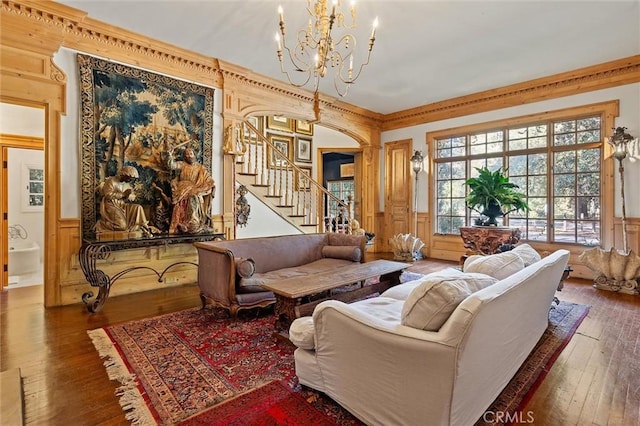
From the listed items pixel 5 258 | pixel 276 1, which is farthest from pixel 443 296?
pixel 5 258

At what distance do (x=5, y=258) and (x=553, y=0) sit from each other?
7589 millimetres

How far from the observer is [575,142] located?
5.30m

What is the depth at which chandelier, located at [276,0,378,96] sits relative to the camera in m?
2.85

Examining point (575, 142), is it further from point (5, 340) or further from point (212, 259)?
point (5, 340)

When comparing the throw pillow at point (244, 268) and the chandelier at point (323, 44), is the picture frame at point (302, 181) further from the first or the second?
the throw pillow at point (244, 268)

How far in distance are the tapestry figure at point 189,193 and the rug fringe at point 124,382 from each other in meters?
1.69

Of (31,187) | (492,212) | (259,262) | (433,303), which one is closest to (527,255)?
(433,303)

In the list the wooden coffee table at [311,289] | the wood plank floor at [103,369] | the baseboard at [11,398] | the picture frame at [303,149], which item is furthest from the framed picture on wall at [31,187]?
the wooden coffee table at [311,289]

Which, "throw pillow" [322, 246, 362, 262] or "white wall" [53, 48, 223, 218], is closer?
"white wall" [53, 48, 223, 218]

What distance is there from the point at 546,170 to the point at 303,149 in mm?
5157

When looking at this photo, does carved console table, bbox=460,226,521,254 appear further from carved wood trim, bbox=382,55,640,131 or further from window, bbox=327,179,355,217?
window, bbox=327,179,355,217

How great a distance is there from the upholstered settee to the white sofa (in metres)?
1.36

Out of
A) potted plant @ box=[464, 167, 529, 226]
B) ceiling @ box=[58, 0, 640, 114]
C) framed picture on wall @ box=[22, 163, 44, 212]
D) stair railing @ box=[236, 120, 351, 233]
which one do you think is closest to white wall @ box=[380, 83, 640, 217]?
ceiling @ box=[58, 0, 640, 114]

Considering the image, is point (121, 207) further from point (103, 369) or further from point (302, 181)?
point (302, 181)
